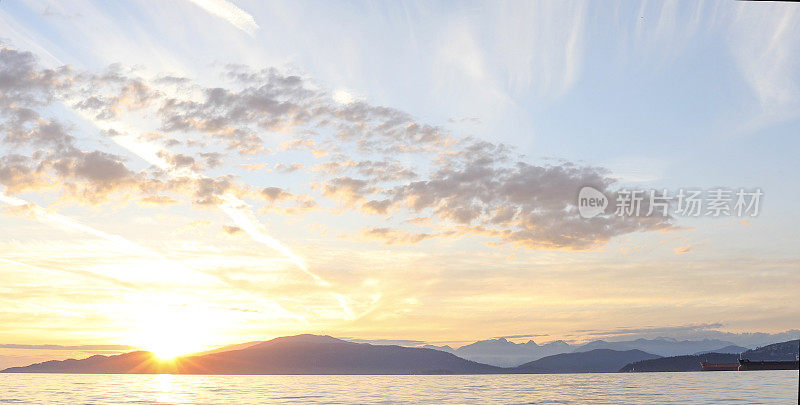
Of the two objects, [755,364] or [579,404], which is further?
[579,404]

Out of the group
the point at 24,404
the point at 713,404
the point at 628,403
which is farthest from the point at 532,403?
the point at 24,404

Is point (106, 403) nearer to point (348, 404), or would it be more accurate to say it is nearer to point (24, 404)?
point (24, 404)

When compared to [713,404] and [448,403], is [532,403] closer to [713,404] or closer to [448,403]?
[448,403]

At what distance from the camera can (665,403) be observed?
308ft

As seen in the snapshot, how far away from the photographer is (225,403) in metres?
109

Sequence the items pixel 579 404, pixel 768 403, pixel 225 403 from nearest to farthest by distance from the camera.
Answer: pixel 768 403 < pixel 579 404 < pixel 225 403

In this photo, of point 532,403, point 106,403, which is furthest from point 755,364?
point 106,403

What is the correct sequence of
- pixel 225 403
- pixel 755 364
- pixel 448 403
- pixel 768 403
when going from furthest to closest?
1. pixel 225 403
2. pixel 448 403
3. pixel 768 403
4. pixel 755 364

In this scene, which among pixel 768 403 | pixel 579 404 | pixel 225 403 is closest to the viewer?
pixel 768 403

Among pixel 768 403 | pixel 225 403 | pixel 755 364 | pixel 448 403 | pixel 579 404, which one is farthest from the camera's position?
pixel 225 403

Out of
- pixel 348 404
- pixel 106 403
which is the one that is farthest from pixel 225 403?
pixel 348 404

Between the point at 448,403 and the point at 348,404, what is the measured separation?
45.9ft

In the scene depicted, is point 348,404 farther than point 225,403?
No

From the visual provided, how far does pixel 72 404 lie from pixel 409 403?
4748 centimetres
